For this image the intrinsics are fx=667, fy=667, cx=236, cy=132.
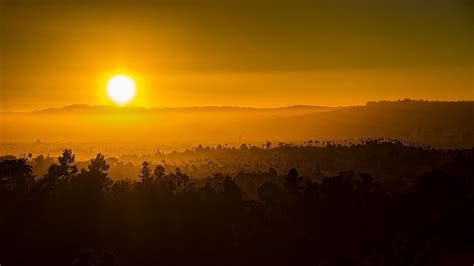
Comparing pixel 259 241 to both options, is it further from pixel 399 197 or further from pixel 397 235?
pixel 399 197

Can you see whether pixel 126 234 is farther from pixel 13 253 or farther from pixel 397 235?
pixel 397 235

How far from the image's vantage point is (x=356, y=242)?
184 ft

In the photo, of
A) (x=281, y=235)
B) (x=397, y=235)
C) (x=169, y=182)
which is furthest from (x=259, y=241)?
(x=169, y=182)

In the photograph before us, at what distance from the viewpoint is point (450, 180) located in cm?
6400

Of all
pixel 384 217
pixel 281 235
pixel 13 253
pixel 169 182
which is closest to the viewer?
pixel 13 253

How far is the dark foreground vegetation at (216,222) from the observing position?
5150 centimetres

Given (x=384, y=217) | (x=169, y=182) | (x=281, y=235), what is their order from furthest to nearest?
(x=169, y=182), (x=384, y=217), (x=281, y=235)

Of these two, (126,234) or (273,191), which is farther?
(273,191)

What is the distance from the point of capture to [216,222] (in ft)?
187

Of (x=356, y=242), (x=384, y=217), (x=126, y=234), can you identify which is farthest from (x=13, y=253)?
(x=384, y=217)

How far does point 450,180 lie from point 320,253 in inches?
699

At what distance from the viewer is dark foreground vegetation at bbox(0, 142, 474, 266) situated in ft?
169

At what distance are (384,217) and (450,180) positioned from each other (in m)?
7.82

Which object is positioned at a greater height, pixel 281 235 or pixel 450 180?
pixel 450 180
